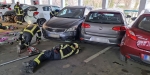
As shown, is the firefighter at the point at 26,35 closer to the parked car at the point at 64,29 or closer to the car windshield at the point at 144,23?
the parked car at the point at 64,29

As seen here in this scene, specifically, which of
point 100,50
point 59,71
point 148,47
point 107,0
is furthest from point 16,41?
point 107,0

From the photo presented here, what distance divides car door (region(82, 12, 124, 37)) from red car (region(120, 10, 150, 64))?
83 cm

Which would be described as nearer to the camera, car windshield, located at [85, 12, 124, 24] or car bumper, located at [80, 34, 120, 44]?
car bumper, located at [80, 34, 120, 44]

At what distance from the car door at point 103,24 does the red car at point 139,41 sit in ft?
2.72

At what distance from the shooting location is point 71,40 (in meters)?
4.86

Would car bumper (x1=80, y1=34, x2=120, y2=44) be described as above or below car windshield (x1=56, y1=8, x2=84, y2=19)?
below

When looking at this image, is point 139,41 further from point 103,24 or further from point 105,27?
point 103,24

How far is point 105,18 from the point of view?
4.42 meters

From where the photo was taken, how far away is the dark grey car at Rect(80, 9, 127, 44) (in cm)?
393

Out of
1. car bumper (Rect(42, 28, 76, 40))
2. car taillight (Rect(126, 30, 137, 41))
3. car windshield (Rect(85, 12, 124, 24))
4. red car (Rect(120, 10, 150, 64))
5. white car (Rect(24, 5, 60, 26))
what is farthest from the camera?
white car (Rect(24, 5, 60, 26))

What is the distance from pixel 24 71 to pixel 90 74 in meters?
1.59

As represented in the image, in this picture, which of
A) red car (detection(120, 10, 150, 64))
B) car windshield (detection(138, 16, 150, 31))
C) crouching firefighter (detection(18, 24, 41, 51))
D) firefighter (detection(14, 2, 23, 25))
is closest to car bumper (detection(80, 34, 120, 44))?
red car (detection(120, 10, 150, 64))

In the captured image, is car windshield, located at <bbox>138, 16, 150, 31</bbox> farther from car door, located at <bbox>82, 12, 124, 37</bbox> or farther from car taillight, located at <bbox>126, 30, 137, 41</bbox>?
car door, located at <bbox>82, 12, 124, 37</bbox>

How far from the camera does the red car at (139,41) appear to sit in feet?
9.10
